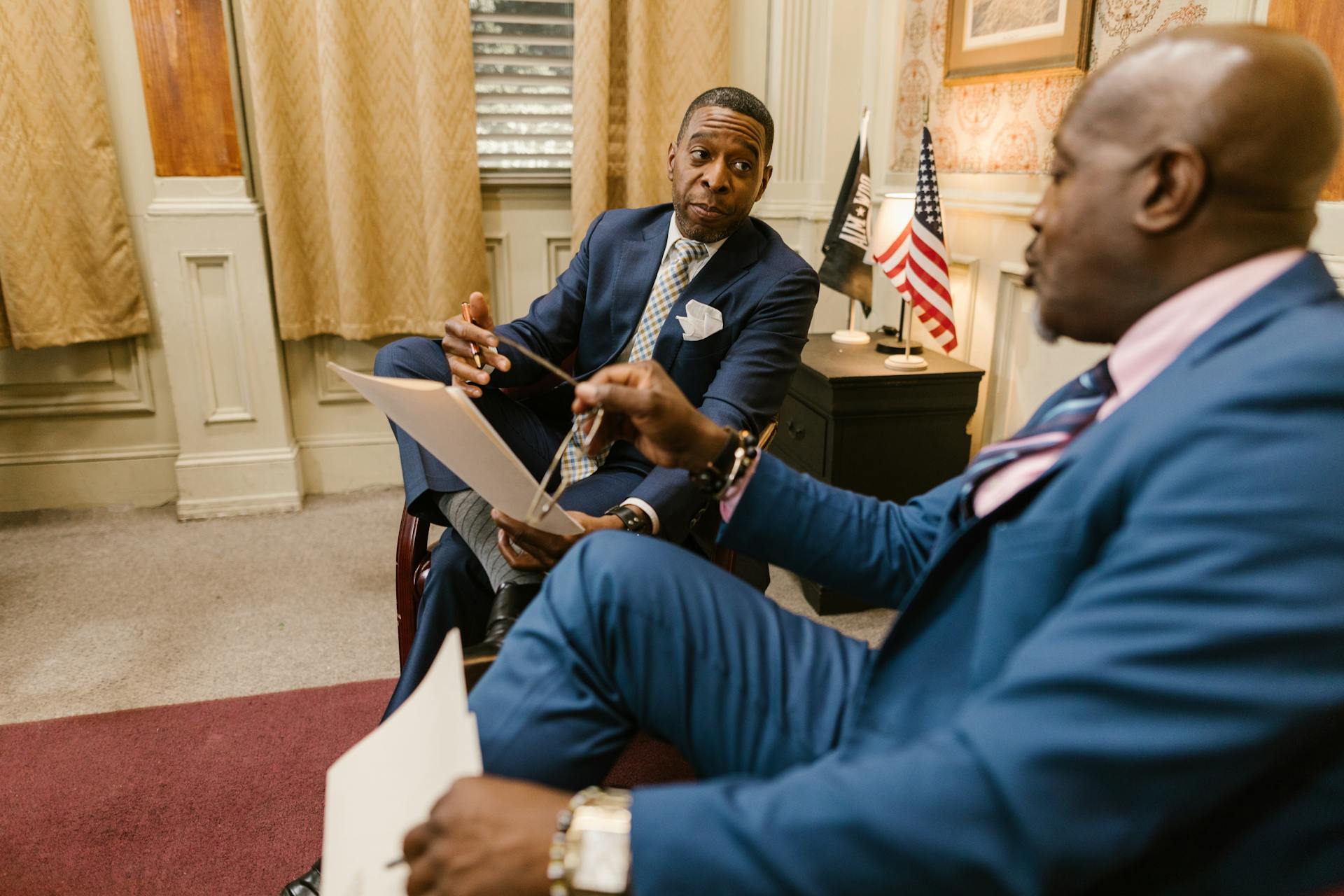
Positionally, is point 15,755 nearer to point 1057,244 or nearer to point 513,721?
point 513,721

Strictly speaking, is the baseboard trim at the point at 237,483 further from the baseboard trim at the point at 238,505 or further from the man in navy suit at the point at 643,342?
the man in navy suit at the point at 643,342

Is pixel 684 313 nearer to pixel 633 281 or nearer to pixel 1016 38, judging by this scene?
pixel 633 281

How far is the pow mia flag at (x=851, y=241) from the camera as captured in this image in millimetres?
2504

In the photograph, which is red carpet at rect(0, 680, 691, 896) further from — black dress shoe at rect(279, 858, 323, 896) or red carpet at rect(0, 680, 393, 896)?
black dress shoe at rect(279, 858, 323, 896)

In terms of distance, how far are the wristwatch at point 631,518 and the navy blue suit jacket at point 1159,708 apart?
0.77 metres

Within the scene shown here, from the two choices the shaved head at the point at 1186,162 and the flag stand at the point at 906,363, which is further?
the flag stand at the point at 906,363

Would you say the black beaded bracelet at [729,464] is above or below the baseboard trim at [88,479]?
above

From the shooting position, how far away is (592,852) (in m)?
0.62

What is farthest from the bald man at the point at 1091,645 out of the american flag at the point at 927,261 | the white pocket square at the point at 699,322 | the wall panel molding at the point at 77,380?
the wall panel molding at the point at 77,380

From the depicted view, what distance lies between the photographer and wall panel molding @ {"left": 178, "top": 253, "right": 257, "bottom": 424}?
2727mm

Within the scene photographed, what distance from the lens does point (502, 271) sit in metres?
3.03

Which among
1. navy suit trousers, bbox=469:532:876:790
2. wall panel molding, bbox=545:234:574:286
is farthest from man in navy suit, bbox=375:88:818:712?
wall panel molding, bbox=545:234:574:286


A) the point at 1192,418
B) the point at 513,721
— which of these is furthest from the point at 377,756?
the point at 1192,418

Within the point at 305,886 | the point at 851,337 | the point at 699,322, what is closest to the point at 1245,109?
the point at 699,322
